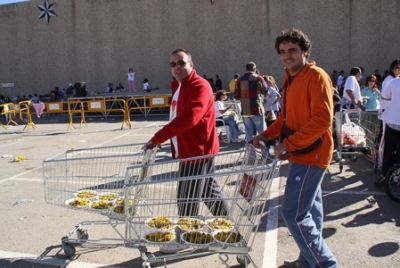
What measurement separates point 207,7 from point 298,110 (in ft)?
73.5

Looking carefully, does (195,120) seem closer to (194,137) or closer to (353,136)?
(194,137)

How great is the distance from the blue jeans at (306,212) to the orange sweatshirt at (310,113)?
0.10 metres

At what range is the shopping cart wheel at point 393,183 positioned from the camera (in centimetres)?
497

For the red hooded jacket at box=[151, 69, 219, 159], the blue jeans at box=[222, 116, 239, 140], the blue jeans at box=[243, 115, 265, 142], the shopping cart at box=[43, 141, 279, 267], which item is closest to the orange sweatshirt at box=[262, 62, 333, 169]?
the shopping cart at box=[43, 141, 279, 267]

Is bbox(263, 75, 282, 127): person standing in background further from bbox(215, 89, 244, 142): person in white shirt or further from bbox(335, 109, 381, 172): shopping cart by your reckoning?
bbox(335, 109, 381, 172): shopping cart

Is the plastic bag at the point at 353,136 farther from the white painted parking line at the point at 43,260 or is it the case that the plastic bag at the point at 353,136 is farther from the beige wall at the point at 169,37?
the beige wall at the point at 169,37

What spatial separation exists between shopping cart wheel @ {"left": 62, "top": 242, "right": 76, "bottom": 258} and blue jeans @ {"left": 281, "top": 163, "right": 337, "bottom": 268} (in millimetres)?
2273

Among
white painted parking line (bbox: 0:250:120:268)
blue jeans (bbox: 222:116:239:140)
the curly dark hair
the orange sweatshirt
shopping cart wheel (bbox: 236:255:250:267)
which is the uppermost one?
the curly dark hair

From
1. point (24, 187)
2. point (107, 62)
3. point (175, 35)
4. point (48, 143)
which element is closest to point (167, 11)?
point (175, 35)

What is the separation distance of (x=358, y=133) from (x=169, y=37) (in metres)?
20.2

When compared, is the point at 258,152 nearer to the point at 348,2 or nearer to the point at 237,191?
the point at 237,191

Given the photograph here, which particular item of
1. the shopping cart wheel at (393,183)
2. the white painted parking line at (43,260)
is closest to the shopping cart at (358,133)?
the shopping cart wheel at (393,183)

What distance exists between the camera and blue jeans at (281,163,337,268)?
2908mm

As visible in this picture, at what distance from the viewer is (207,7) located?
23.9 m
